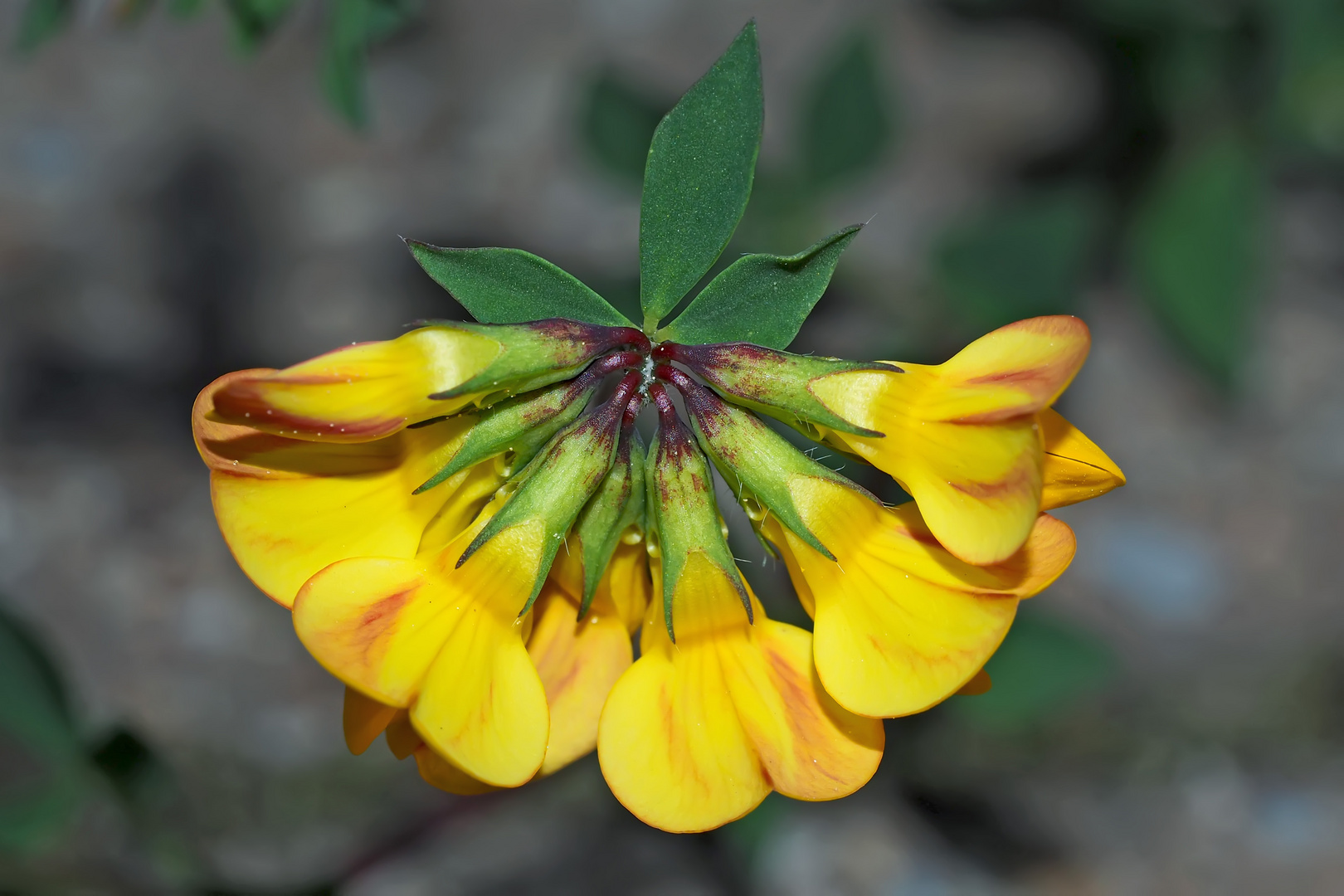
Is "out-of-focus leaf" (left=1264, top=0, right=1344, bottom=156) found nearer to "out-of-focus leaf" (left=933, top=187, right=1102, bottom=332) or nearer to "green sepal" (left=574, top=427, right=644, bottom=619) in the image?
"out-of-focus leaf" (left=933, top=187, right=1102, bottom=332)

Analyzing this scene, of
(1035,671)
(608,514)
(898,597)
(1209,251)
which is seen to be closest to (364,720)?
Answer: (608,514)

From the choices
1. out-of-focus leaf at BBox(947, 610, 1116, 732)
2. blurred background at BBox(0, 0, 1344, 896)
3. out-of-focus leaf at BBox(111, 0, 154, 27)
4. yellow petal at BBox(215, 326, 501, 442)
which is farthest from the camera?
blurred background at BBox(0, 0, 1344, 896)

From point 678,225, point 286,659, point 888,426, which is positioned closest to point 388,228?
point 286,659

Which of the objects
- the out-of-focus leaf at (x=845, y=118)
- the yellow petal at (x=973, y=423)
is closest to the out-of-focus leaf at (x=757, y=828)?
the yellow petal at (x=973, y=423)

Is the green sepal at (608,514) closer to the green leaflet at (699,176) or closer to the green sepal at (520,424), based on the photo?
the green sepal at (520,424)

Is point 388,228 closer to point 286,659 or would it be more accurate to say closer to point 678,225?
point 286,659

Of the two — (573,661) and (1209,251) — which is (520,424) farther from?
(1209,251)

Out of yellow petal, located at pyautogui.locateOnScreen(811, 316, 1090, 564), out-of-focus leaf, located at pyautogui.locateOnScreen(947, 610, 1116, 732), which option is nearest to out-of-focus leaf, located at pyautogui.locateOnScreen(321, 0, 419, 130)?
yellow petal, located at pyautogui.locateOnScreen(811, 316, 1090, 564)
